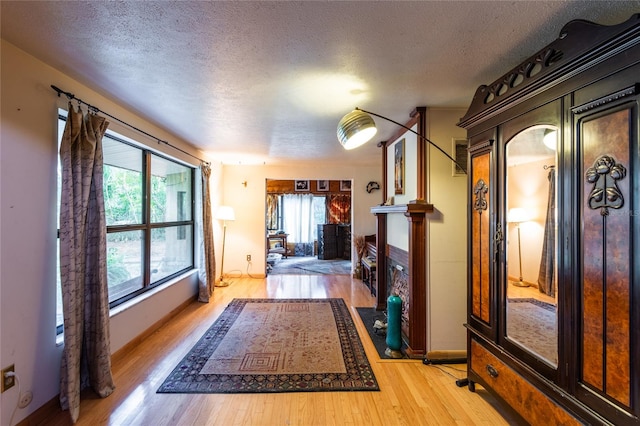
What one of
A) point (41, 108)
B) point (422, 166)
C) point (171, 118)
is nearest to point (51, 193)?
point (41, 108)

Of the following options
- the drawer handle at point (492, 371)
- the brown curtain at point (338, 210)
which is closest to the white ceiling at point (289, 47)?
the drawer handle at point (492, 371)

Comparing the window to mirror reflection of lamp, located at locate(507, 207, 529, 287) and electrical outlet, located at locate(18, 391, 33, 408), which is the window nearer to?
electrical outlet, located at locate(18, 391, 33, 408)

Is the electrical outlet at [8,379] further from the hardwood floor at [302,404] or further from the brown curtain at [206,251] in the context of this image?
the brown curtain at [206,251]

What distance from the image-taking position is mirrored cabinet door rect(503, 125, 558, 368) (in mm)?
1377

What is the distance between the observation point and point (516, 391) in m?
1.56

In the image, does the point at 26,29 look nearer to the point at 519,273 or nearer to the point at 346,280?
the point at 519,273

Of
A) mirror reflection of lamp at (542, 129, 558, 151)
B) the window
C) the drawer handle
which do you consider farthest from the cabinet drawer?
the window

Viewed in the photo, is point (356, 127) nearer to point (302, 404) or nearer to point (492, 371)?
point (492, 371)

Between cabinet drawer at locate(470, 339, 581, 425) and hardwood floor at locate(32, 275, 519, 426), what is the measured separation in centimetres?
13

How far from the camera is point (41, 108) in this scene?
5.68ft

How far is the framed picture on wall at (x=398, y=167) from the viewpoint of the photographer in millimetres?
3002

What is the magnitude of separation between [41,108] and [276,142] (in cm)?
227

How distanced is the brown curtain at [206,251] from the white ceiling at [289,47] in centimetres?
179

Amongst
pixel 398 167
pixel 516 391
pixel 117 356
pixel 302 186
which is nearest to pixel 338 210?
pixel 302 186
